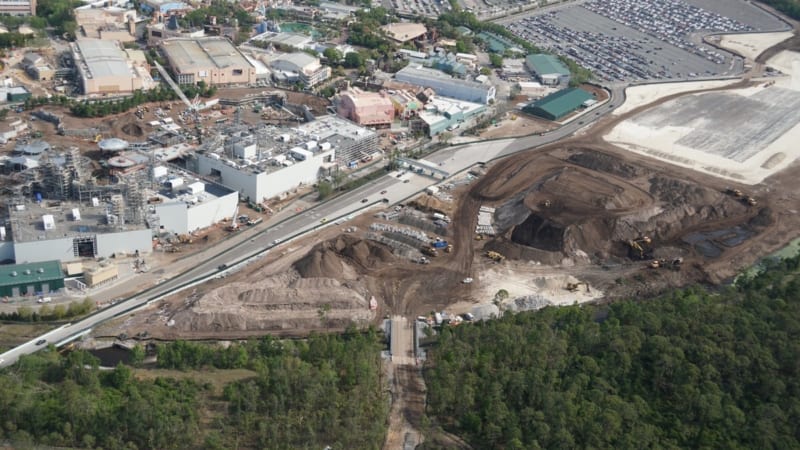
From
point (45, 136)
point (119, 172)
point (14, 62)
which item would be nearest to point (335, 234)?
point (119, 172)

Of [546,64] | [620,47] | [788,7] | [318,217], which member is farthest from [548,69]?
[788,7]

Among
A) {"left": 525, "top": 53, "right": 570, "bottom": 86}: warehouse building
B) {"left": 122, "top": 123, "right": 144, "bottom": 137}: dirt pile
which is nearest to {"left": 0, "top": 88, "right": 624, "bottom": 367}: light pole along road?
{"left": 525, "top": 53, "right": 570, "bottom": 86}: warehouse building

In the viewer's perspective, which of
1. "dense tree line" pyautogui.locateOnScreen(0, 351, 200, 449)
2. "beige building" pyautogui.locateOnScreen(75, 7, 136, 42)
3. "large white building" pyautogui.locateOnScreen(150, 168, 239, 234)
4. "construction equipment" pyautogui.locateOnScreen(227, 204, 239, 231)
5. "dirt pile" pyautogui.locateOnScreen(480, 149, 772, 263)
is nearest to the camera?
"dense tree line" pyautogui.locateOnScreen(0, 351, 200, 449)

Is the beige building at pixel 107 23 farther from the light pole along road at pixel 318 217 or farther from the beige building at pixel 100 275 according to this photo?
the beige building at pixel 100 275

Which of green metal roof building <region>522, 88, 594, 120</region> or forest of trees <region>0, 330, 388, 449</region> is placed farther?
green metal roof building <region>522, 88, 594, 120</region>

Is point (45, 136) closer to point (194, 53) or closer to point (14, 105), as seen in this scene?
point (14, 105)

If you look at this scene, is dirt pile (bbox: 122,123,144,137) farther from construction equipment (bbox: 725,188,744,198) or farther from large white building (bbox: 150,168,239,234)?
construction equipment (bbox: 725,188,744,198)

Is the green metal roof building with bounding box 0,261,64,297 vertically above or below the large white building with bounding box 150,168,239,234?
below
